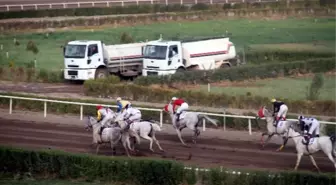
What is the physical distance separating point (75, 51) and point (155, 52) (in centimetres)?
340

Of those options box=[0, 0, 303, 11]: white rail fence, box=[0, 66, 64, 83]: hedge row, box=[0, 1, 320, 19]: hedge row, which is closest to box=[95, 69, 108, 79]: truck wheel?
box=[0, 66, 64, 83]: hedge row

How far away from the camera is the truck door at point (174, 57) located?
129ft

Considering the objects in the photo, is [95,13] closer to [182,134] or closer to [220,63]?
[220,63]

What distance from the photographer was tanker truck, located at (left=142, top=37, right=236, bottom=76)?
129 feet

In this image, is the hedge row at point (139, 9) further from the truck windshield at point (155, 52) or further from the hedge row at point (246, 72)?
the hedge row at point (246, 72)

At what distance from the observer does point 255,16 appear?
211 ft

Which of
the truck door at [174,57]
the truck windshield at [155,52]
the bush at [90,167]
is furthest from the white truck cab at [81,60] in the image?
the bush at [90,167]

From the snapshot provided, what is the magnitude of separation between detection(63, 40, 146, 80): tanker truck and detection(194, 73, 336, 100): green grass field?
13.2 ft

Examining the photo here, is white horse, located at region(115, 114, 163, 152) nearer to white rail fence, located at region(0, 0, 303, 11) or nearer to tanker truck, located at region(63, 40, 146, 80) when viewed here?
tanker truck, located at region(63, 40, 146, 80)

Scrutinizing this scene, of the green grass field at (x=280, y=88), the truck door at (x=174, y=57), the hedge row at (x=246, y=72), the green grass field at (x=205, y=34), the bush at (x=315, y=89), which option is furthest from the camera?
the green grass field at (x=205, y=34)

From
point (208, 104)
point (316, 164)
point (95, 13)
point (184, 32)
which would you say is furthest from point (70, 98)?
point (95, 13)

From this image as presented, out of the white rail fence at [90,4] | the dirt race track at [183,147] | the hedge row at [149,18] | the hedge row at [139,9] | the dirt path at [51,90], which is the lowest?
the dirt race track at [183,147]

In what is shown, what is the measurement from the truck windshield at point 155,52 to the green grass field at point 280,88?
2.22 metres

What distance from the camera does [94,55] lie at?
3981cm
